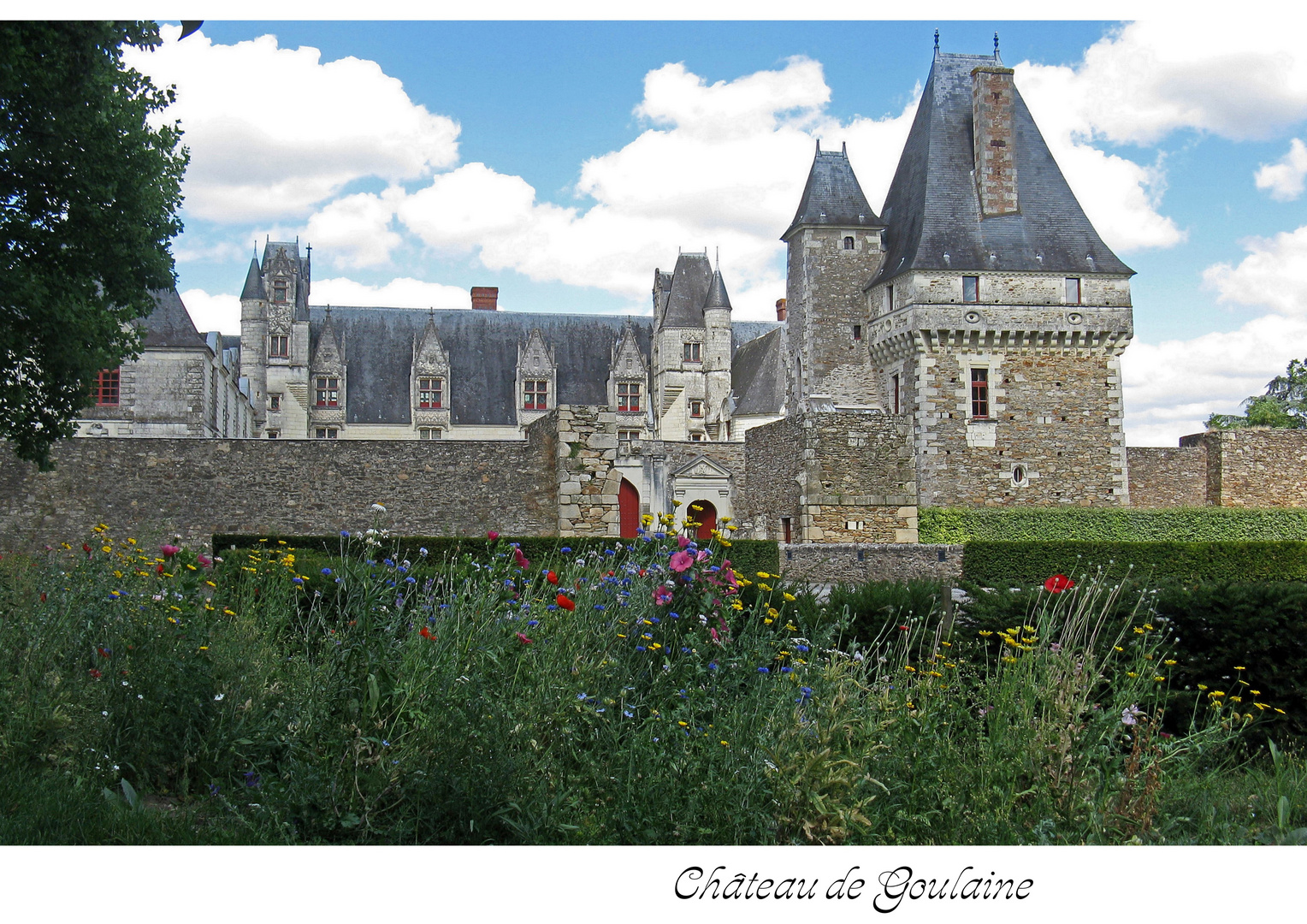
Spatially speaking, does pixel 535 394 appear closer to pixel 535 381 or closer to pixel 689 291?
pixel 535 381

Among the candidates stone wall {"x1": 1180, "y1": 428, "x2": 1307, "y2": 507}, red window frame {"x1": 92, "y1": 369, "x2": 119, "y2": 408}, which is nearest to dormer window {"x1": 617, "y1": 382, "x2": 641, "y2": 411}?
red window frame {"x1": 92, "y1": 369, "x2": 119, "y2": 408}

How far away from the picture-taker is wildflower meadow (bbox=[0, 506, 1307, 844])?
3182 millimetres

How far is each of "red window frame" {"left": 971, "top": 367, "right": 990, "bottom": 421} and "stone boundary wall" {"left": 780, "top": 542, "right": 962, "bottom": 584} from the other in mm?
9453

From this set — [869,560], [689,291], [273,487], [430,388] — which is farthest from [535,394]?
[869,560]

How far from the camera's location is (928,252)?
24344 millimetres

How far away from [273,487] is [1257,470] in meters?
23.5

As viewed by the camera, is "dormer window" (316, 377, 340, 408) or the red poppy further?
"dormer window" (316, 377, 340, 408)

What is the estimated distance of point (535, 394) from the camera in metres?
39.2

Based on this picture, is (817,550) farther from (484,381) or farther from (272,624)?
(484,381)

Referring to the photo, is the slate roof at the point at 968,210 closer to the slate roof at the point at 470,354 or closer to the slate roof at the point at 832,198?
the slate roof at the point at 832,198

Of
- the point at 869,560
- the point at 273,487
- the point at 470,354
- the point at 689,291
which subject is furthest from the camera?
the point at 470,354

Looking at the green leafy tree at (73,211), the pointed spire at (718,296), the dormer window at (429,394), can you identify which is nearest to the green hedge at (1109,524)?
the green leafy tree at (73,211)

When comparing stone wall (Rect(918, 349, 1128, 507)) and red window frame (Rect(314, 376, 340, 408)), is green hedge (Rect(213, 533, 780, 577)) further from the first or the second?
red window frame (Rect(314, 376, 340, 408))

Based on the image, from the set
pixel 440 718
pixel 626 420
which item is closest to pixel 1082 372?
pixel 626 420
